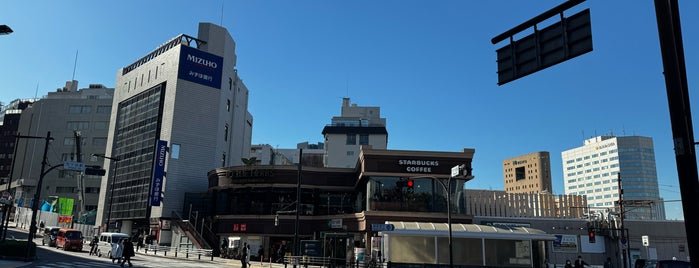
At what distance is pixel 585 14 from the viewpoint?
9953 mm

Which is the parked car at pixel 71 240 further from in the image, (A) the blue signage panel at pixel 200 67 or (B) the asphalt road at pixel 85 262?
(A) the blue signage panel at pixel 200 67

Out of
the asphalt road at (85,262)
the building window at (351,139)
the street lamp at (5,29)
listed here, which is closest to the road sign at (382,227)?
the asphalt road at (85,262)

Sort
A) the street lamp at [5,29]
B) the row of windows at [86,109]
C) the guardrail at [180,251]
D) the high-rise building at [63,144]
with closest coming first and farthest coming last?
1. the street lamp at [5,29]
2. the guardrail at [180,251]
3. the high-rise building at [63,144]
4. the row of windows at [86,109]

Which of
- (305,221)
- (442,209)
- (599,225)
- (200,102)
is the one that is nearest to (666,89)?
(442,209)

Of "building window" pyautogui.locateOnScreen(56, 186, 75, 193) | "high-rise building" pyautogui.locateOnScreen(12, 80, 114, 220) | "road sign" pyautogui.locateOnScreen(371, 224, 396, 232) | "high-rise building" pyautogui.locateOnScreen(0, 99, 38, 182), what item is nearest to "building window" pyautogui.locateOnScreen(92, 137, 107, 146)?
"high-rise building" pyautogui.locateOnScreen(12, 80, 114, 220)

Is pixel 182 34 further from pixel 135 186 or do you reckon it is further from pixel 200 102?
pixel 135 186

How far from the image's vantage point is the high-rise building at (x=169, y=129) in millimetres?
58625

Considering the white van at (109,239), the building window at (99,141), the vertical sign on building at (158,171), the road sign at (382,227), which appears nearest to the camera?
the road sign at (382,227)

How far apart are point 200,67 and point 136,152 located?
13.5m

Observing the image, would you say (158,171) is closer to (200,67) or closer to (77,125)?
(200,67)

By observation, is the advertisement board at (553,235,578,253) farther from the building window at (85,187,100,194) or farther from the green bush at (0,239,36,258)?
the building window at (85,187,100,194)

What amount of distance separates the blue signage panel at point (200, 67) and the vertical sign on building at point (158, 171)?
9.08 meters

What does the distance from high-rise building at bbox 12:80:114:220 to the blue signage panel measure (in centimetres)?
4969

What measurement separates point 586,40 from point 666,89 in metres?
2.11
